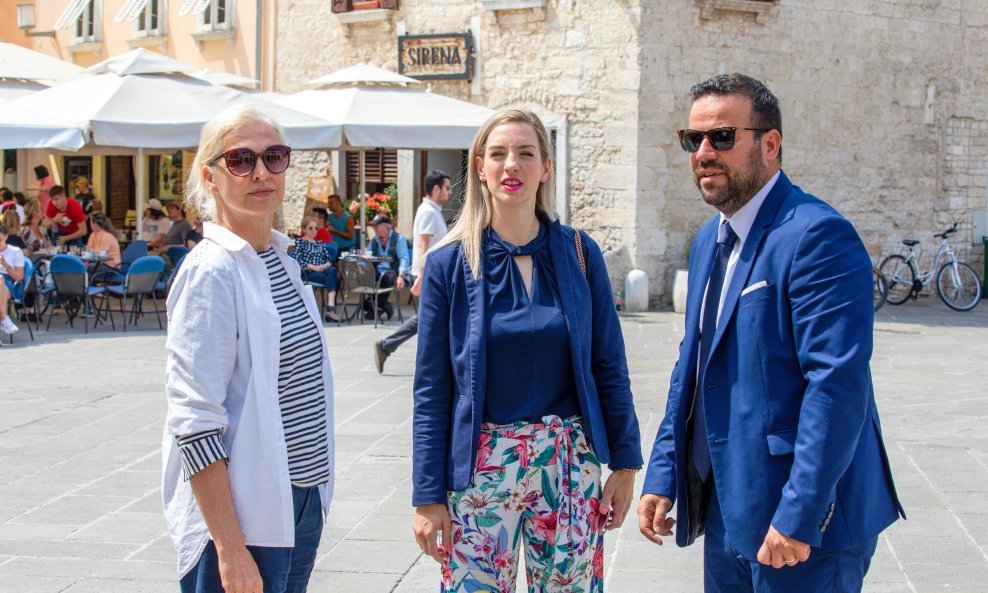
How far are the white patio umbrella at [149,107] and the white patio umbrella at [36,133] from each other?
0.66 ft

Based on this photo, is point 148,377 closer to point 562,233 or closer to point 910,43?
point 562,233

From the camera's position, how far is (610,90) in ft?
51.8

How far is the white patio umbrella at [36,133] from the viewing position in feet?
41.0

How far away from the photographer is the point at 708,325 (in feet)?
9.78

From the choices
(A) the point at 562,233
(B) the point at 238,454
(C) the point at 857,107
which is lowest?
(B) the point at 238,454

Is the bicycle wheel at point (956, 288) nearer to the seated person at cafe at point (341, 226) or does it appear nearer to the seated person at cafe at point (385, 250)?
the seated person at cafe at point (385, 250)

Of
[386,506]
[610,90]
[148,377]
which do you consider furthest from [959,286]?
[386,506]

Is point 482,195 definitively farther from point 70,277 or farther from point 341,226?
point 341,226

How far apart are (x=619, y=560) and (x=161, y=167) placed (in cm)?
1843

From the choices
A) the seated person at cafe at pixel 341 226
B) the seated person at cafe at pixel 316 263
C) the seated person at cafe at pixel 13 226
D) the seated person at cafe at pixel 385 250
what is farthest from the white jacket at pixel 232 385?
the seated person at cafe at pixel 341 226

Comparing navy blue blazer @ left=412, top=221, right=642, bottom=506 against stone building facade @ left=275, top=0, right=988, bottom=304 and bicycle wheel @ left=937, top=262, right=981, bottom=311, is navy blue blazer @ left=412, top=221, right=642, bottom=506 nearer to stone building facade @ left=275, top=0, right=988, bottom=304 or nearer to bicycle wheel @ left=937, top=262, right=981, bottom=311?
stone building facade @ left=275, top=0, right=988, bottom=304

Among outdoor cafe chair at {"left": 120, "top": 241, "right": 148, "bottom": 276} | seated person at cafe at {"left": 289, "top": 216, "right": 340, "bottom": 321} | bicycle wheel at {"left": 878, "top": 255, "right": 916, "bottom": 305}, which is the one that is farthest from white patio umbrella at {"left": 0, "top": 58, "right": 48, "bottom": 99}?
bicycle wheel at {"left": 878, "top": 255, "right": 916, "bottom": 305}

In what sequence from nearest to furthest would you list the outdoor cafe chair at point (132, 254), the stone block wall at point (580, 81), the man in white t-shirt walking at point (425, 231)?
1. the man in white t-shirt walking at point (425, 231)
2. the outdoor cafe chair at point (132, 254)
3. the stone block wall at point (580, 81)

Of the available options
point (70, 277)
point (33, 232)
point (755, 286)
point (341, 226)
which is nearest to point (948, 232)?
point (341, 226)
